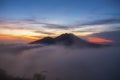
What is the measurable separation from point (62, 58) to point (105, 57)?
31.3 m

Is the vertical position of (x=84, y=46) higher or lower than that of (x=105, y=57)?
higher

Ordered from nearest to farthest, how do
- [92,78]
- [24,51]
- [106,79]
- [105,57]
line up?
[106,79] < [92,78] < [24,51] < [105,57]

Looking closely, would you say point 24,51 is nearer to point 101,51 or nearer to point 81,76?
point 81,76

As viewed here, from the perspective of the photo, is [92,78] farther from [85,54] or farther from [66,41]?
[85,54]

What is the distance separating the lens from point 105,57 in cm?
12756

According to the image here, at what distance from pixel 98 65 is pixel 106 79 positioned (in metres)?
37.2

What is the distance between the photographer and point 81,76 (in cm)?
7925

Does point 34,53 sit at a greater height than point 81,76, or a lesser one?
greater

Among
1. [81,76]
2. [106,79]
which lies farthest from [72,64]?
[106,79]

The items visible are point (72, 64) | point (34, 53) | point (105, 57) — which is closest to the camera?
point (34, 53)

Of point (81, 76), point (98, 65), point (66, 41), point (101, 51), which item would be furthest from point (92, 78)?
point (101, 51)

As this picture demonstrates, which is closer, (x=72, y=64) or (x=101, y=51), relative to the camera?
(x=72, y=64)

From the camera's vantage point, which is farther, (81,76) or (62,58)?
(62,58)

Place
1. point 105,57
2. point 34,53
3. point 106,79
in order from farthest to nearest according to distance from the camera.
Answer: point 105,57
point 34,53
point 106,79
